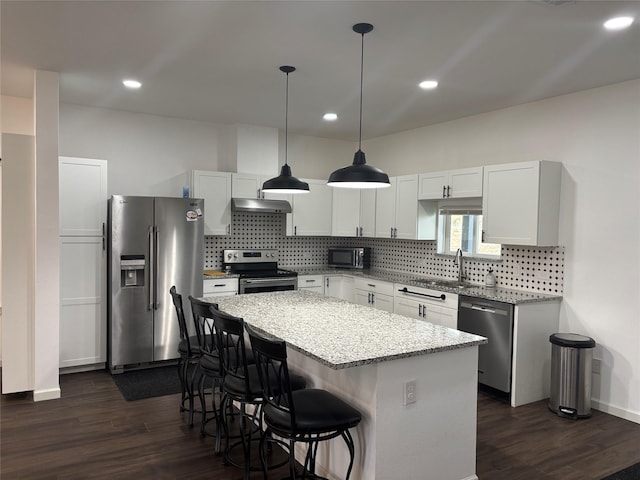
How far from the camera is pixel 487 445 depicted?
3406 millimetres

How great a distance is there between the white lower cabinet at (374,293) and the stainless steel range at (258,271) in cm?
82

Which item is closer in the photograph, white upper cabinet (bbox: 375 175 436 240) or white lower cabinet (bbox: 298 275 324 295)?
white upper cabinet (bbox: 375 175 436 240)

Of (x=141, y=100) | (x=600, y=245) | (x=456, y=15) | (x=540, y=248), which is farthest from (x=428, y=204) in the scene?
(x=141, y=100)

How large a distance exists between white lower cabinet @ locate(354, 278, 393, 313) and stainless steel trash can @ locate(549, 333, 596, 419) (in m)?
1.93

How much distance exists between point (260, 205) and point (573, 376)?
3.76m

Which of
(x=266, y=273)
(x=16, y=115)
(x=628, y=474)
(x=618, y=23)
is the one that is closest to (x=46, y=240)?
(x=16, y=115)

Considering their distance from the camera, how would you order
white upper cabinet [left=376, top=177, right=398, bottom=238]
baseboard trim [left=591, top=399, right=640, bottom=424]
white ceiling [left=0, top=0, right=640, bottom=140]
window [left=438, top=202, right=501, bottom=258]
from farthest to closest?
white upper cabinet [left=376, top=177, right=398, bottom=238] < window [left=438, top=202, right=501, bottom=258] < baseboard trim [left=591, top=399, right=640, bottom=424] < white ceiling [left=0, top=0, right=640, bottom=140]

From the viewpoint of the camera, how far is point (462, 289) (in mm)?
4777

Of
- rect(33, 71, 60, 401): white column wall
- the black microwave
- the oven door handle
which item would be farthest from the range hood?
rect(33, 71, 60, 401): white column wall

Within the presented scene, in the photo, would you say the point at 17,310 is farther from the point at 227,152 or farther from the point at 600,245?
the point at 600,245

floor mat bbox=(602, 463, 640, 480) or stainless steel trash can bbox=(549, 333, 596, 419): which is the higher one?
stainless steel trash can bbox=(549, 333, 596, 419)

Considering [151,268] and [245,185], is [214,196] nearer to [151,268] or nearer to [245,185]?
[245,185]

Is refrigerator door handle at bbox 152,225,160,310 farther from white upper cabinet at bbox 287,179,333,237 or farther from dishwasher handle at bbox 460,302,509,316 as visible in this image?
dishwasher handle at bbox 460,302,509,316

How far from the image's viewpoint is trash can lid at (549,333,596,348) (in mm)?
3930
